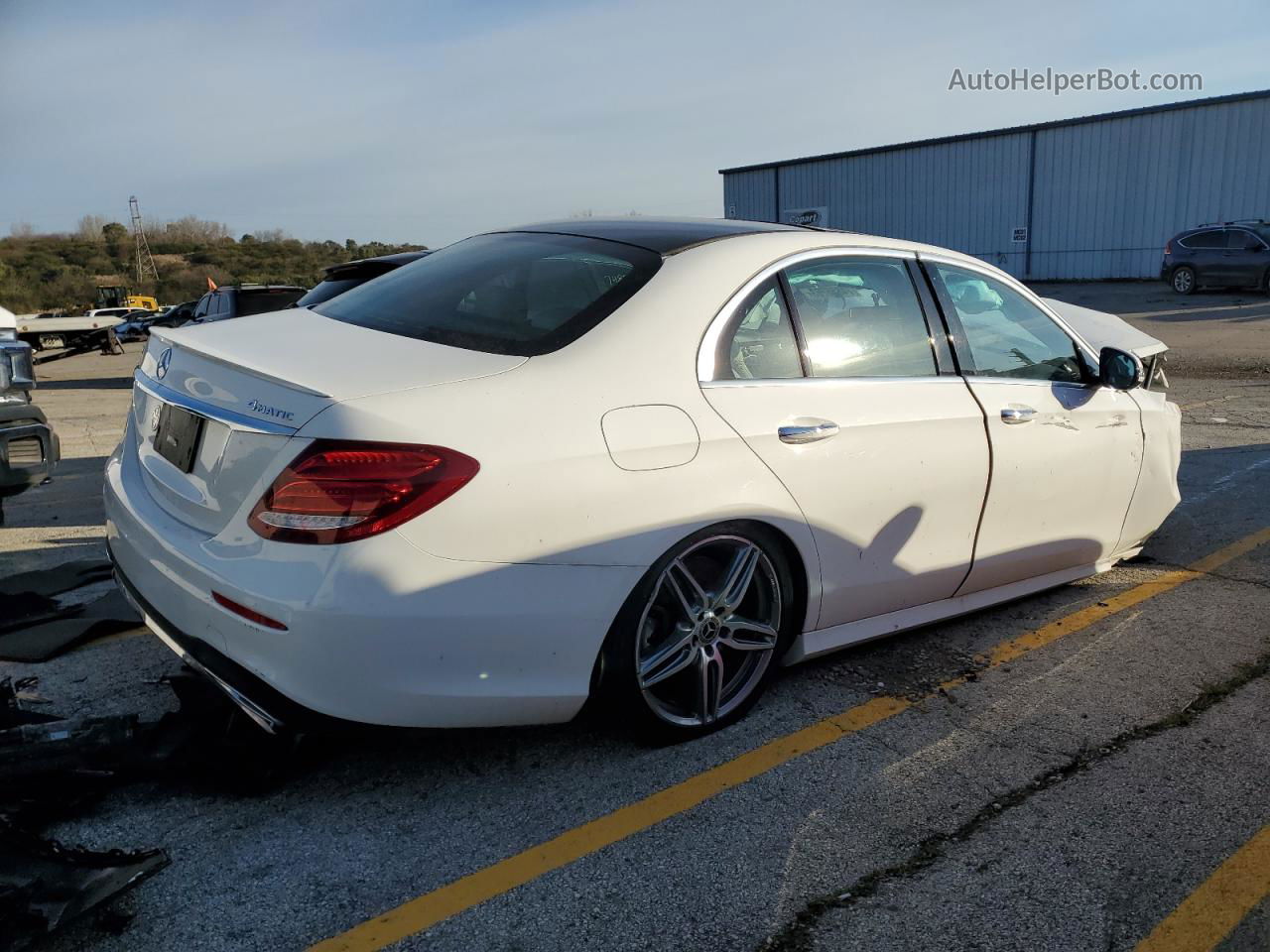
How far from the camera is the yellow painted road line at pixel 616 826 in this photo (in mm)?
2297

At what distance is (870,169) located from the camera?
38469mm

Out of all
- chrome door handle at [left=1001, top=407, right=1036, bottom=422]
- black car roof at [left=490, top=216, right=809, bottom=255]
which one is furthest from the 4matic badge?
chrome door handle at [left=1001, top=407, right=1036, bottom=422]

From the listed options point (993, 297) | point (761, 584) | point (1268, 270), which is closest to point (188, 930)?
point (761, 584)

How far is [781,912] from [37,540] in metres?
4.66

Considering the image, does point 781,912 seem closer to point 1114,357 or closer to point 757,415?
point 757,415

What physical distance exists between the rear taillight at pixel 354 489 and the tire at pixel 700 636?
67 cm

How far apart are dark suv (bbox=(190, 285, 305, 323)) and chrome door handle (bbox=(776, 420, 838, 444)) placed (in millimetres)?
8088

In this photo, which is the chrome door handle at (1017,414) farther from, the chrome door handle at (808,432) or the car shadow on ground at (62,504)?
the car shadow on ground at (62,504)

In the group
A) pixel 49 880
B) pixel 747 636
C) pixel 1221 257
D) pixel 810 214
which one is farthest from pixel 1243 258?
pixel 49 880

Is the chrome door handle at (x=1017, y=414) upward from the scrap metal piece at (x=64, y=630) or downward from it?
upward

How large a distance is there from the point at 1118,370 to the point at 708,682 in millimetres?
2281

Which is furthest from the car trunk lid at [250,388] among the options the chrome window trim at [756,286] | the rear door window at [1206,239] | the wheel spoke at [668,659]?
the rear door window at [1206,239]

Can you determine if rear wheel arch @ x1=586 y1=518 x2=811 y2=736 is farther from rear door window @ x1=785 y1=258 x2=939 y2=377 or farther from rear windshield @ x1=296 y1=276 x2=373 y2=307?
rear windshield @ x1=296 y1=276 x2=373 y2=307

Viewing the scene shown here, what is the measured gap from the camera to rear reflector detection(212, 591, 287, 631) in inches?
96.0
